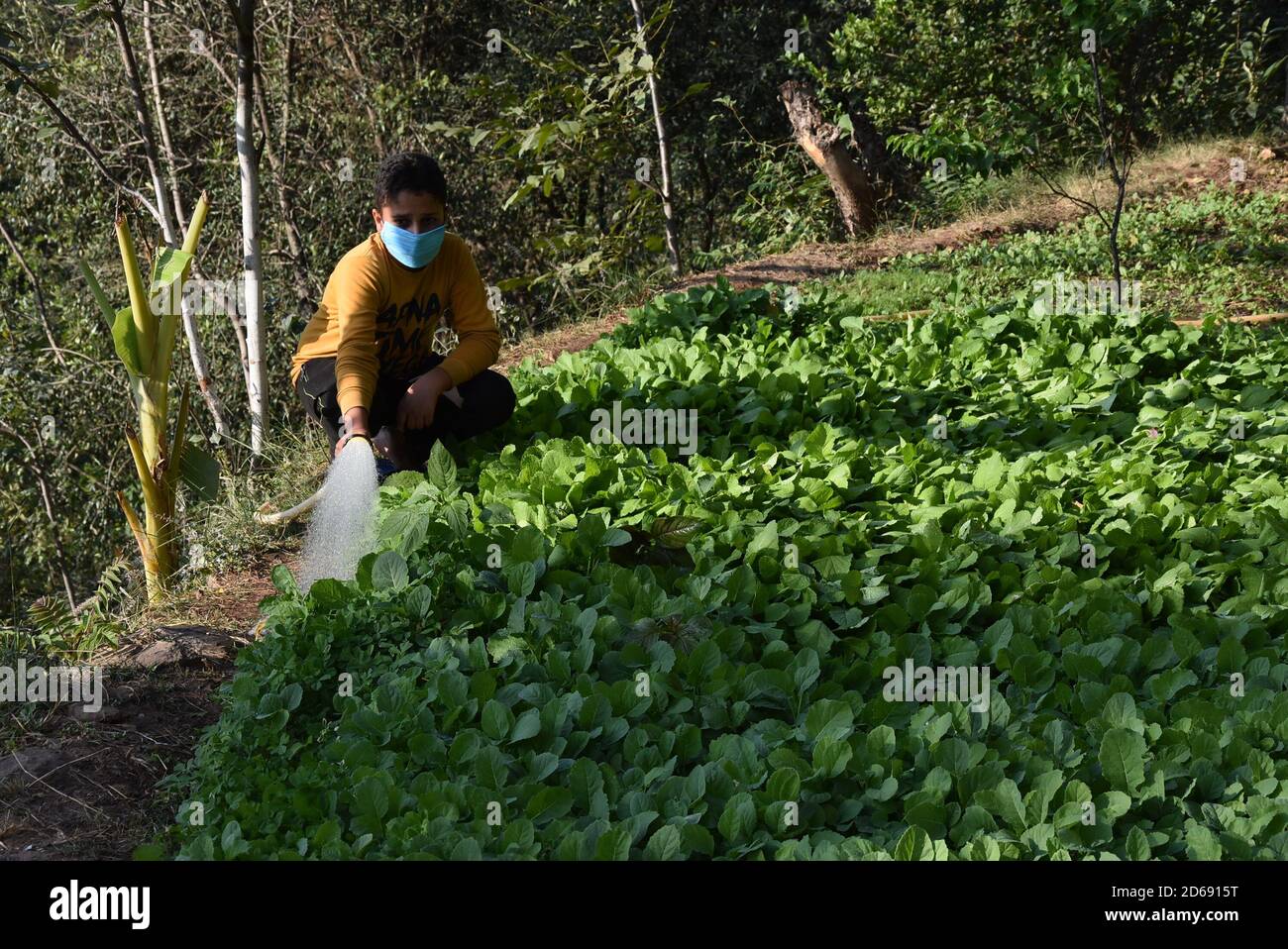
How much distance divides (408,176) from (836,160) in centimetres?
666

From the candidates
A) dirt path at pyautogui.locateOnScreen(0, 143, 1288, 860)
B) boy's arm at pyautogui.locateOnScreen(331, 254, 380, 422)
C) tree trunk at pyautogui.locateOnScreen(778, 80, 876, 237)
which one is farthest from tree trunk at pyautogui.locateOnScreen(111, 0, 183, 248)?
tree trunk at pyautogui.locateOnScreen(778, 80, 876, 237)

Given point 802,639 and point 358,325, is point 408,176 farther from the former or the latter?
point 802,639

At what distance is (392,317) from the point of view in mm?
5188

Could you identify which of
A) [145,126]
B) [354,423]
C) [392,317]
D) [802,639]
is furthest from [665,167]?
[802,639]

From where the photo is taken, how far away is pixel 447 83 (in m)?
11.6

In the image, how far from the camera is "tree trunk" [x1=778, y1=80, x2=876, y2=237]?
35.8 ft

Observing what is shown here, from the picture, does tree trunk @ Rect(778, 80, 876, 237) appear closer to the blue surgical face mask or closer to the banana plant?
the blue surgical face mask

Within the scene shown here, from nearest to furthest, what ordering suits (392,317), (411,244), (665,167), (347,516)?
(347,516), (411,244), (392,317), (665,167)

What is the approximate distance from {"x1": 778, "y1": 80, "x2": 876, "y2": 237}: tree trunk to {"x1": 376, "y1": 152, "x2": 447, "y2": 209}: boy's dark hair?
6.53 m

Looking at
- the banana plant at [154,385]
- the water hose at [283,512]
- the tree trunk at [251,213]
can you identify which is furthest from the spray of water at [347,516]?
the tree trunk at [251,213]

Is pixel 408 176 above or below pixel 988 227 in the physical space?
below

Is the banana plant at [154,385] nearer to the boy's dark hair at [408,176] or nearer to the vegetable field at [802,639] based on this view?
the boy's dark hair at [408,176]

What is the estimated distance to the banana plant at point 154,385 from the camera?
5.17m
